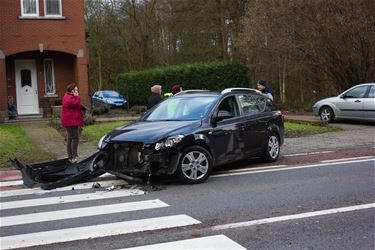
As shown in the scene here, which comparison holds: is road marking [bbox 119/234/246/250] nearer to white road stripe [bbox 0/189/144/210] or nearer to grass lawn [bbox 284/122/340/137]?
white road stripe [bbox 0/189/144/210]

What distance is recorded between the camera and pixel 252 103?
11195mm

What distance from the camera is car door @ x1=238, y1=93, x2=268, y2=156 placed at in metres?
10.6

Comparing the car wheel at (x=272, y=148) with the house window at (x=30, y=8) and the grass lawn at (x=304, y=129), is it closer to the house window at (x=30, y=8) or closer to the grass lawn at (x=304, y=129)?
the grass lawn at (x=304, y=129)

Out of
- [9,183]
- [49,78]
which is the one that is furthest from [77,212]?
[49,78]

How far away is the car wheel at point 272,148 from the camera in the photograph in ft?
37.1

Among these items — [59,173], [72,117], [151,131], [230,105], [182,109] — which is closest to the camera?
[151,131]

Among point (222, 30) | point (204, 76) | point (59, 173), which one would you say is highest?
point (222, 30)

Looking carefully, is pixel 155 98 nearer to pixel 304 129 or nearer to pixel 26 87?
pixel 304 129

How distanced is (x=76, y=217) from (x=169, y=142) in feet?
7.40

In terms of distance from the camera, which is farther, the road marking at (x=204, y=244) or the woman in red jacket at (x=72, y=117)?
the woman in red jacket at (x=72, y=117)

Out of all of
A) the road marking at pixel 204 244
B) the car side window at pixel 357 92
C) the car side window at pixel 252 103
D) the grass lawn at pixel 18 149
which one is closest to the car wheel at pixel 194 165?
the car side window at pixel 252 103

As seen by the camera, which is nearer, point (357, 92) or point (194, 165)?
point (194, 165)

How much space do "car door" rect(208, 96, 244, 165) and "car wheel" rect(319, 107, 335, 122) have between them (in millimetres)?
10325

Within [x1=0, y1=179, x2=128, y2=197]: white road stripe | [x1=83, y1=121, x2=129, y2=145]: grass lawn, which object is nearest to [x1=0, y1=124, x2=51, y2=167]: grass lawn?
[x1=83, y1=121, x2=129, y2=145]: grass lawn
